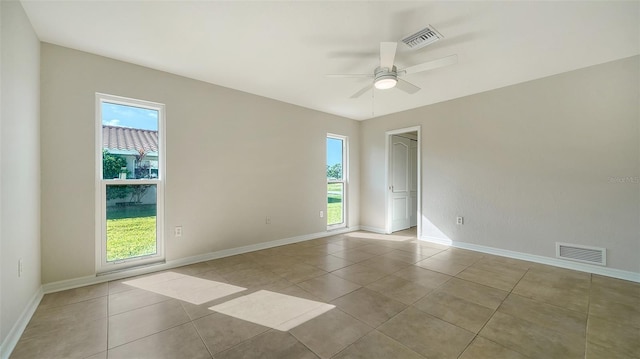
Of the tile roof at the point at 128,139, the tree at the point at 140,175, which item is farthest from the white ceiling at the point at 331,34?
the tree at the point at 140,175

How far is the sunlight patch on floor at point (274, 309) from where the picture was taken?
2012 millimetres

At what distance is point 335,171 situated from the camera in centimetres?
551

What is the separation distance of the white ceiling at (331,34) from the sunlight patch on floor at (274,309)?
8.55ft

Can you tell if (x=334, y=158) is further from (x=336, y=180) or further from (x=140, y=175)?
(x=140, y=175)

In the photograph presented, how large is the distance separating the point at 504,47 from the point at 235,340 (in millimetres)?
3770

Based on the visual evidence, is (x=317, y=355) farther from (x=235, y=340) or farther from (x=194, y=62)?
(x=194, y=62)

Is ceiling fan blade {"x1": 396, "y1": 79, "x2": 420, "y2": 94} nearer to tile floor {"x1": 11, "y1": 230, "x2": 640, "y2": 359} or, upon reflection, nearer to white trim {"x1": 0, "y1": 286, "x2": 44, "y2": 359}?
tile floor {"x1": 11, "y1": 230, "x2": 640, "y2": 359}

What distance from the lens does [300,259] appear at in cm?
359

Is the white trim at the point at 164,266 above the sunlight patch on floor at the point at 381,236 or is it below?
above

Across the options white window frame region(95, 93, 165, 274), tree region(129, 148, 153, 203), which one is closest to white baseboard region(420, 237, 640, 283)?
white window frame region(95, 93, 165, 274)

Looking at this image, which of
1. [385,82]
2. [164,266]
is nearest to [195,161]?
[164,266]

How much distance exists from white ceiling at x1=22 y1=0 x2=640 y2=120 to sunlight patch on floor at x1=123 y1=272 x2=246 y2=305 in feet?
8.56

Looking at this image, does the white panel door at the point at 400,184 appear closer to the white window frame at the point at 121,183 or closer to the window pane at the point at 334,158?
the window pane at the point at 334,158

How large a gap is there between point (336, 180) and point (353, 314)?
3508 millimetres
